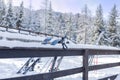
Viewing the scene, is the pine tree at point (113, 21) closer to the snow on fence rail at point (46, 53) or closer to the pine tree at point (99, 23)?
the pine tree at point (99, 23)

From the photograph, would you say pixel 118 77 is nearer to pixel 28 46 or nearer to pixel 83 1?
pixel 28 46

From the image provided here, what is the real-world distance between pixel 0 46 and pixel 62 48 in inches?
51.0

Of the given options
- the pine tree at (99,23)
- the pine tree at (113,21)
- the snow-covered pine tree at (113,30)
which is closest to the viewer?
the snow-covered pine tree at (113,30)

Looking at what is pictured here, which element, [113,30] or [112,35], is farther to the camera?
[113,30]

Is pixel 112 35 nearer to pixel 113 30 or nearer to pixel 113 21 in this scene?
pixel 113 30

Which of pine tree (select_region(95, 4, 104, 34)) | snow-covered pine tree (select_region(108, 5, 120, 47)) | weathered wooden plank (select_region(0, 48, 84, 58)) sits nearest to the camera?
weathered wooden plank (select_region(0, 48, 84, 58))

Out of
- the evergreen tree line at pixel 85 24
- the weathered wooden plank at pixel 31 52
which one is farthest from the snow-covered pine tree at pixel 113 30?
the weathered wooden plank at pixel 31 52

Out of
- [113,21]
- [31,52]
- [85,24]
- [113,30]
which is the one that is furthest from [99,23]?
[31,52]

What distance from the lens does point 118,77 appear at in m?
5.44

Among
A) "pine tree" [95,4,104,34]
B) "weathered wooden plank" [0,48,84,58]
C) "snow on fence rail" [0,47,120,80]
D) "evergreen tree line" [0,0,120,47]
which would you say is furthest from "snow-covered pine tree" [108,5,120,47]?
"weathered wooden plank" [0,48,84,58]

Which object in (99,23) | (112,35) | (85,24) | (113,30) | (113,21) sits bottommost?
(112,35)

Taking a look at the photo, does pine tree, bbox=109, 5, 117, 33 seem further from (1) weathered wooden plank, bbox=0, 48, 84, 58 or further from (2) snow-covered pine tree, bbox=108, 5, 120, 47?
(1) weathered wooden plank, bbox=0, 48, 84, 58

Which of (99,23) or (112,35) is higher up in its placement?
(99,23)

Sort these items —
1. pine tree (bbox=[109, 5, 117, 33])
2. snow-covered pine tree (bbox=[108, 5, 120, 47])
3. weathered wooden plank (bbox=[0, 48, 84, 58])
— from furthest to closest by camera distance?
pine tree (bbox=[109, 5, 117, 33]) → snow-covered pine tree (bbox=[108, 5, 120, 47]) → weathered wooden plank (bbox=[0, 48, 84, 58])
